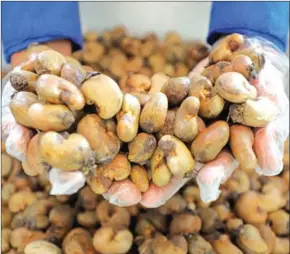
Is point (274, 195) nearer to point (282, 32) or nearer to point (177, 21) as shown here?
point (282, 32)

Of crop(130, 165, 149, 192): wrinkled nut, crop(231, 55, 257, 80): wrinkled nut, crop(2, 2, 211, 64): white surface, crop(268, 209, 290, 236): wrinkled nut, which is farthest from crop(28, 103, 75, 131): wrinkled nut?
crop(2, 2, 211, 64): white surface

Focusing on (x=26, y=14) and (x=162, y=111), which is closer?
(x=162, y=111)

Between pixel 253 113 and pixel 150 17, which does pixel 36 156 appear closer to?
pixel 253 113

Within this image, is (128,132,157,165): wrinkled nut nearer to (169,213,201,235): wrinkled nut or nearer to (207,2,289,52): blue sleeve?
(169,213,201,235): wrinkled nut

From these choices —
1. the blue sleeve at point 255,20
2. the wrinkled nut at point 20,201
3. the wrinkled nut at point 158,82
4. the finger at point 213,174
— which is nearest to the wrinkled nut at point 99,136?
the finger at point 213,174

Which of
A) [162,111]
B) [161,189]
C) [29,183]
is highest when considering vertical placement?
[162,111]

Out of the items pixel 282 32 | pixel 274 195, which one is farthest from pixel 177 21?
pixel 274 195

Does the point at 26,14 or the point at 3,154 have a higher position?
the point at 26,14

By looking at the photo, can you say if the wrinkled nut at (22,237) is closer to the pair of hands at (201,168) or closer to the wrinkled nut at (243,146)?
the pair of hands at (201,168)
